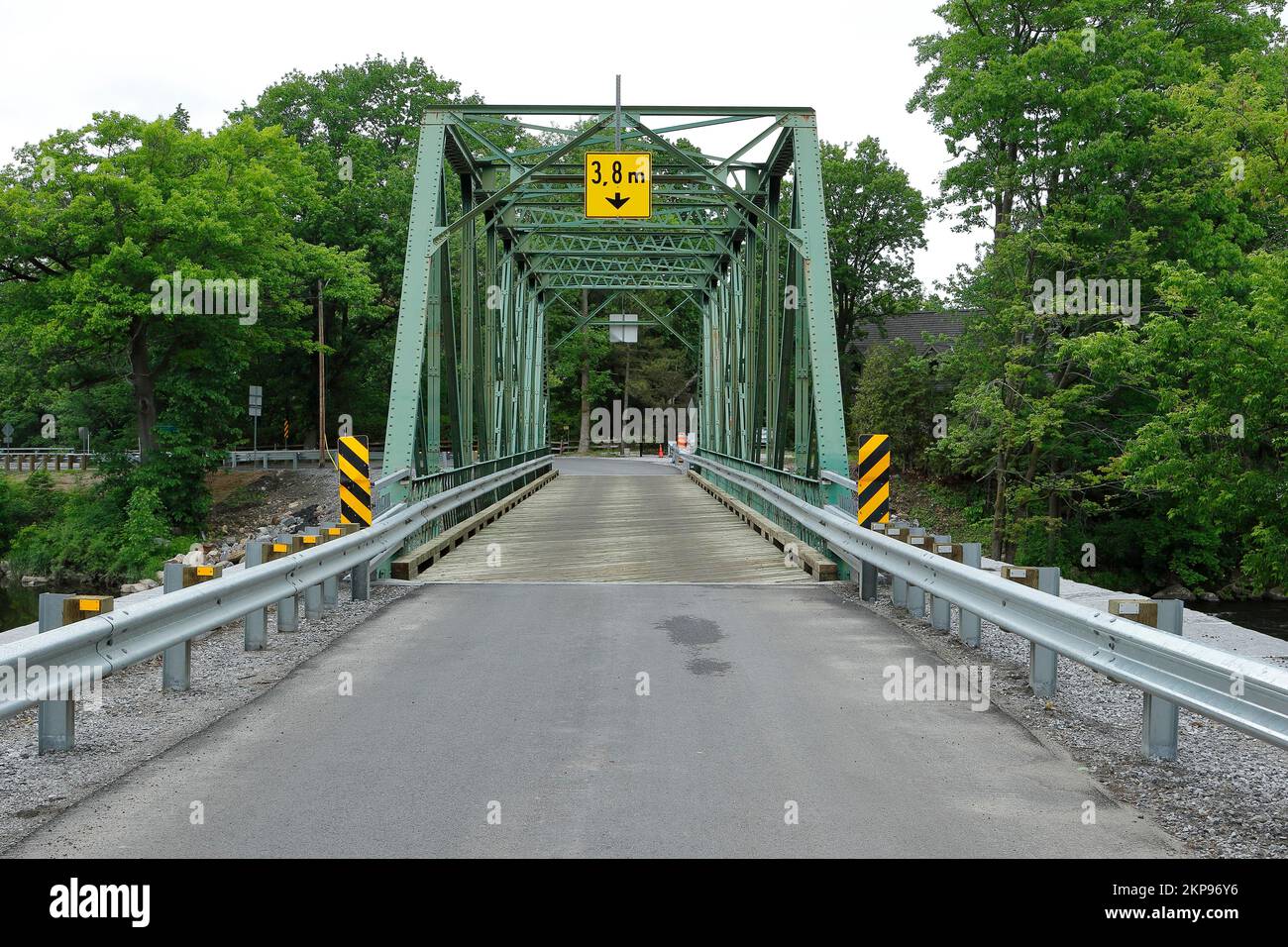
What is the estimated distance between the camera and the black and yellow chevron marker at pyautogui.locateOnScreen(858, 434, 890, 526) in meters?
10.9

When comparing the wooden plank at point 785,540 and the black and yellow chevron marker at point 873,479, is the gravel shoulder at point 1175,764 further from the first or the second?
the wooden plank at point 785,540

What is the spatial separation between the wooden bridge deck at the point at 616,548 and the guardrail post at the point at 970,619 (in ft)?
11.8

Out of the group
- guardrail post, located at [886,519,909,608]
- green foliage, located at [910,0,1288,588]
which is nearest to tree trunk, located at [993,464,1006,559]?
green foliage, located at [910,0,1288,588]

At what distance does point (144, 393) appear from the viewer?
3481cm

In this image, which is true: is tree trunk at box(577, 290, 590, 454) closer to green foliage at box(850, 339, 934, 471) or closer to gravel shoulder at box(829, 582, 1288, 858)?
green foliage at box(850, 339, 934, 471)

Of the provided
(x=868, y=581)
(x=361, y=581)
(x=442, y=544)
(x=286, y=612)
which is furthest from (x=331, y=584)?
(x=868, y=581)

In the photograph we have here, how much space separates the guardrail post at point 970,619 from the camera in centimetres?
765

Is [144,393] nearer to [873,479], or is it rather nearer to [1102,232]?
[1102,232]

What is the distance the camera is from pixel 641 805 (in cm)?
435

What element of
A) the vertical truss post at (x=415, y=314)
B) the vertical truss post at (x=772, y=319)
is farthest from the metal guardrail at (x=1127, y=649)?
the vertical truss post at (x=772, y=319)

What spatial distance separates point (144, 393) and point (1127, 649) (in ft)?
114

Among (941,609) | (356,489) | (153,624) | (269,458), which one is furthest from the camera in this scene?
(269,458)

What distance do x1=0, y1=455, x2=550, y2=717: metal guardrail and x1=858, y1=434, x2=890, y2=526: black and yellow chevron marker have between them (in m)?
4.73
